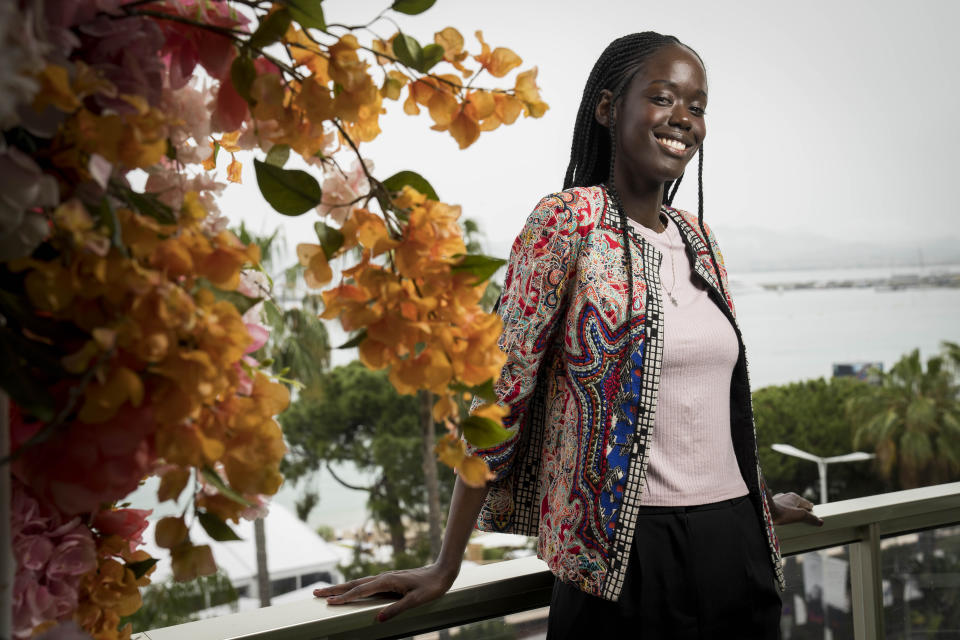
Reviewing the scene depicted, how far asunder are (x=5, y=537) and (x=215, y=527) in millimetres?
97

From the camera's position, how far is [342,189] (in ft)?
1.51

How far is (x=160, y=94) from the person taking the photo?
0.40 m

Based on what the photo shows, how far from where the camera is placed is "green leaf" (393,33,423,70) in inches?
17.0

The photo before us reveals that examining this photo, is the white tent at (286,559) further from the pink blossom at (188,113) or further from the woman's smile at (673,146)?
the pink blossom at (188,113)

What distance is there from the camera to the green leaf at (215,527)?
41 cm

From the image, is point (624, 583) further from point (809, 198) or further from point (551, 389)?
point (809, 198)

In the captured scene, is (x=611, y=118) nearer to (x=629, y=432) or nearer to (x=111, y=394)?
(x=629, y=432)

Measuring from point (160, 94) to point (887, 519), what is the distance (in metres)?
1.65

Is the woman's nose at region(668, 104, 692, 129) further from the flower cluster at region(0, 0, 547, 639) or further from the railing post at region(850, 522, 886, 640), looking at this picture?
the railing post at region(850, 522, 886, 640)

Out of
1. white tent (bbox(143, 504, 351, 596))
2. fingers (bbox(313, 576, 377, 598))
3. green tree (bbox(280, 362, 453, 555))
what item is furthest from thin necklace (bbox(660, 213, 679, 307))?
green tree (bbox(280, 362, 453, 555))

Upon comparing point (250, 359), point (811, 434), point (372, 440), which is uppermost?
point (250, 359)

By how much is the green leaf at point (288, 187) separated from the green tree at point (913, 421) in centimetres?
2628

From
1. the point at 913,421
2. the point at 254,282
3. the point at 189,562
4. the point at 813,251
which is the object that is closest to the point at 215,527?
the point at 189,562

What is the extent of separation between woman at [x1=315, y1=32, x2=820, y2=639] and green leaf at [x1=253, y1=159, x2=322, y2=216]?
61cm
